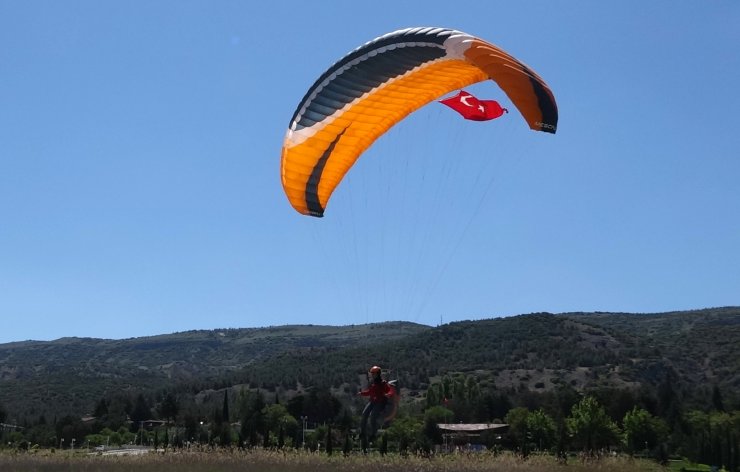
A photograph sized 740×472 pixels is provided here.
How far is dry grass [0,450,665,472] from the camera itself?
1467 centimetres

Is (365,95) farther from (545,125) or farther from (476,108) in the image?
(545,125)

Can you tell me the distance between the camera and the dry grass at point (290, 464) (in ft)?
48.1

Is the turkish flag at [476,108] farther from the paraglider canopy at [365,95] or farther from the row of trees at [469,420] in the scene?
the row of trees at [469,420]

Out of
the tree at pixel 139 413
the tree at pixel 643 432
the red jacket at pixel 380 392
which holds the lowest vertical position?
the tree at pixel 643 432

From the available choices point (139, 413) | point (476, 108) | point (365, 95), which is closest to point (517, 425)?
point (139, 413)

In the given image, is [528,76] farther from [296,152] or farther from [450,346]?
[450,346]

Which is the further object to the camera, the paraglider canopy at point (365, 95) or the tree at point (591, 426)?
the tree at point (591, 426)

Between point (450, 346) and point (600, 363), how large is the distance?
28.2 m

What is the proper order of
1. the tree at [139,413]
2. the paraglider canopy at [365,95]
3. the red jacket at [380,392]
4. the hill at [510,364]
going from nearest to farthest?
the red jacket at [380,392] < the paraglider canopy at [365,95] < the tree at [139,413] < the hill at [510,364]

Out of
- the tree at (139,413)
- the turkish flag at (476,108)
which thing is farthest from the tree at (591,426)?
the tree at (139,413)

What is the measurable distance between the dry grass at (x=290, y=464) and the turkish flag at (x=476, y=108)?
691 cm

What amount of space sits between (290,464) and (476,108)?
8.01m

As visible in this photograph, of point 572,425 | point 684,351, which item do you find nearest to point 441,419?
point 572,425

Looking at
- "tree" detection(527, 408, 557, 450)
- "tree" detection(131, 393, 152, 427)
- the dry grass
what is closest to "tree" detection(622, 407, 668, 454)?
"tree" detection(527, 408, 557, 450)
